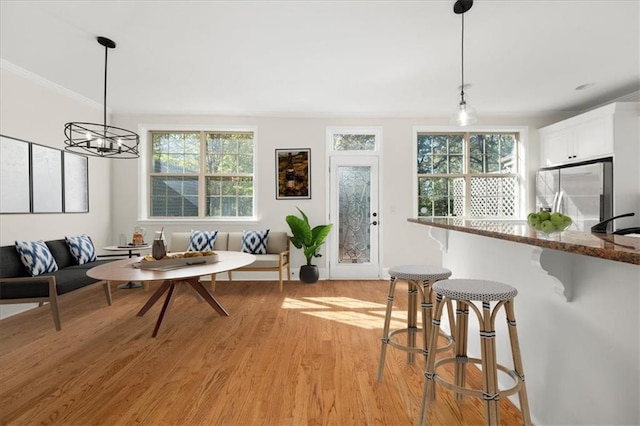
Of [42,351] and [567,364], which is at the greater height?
[567,364]

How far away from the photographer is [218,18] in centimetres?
253

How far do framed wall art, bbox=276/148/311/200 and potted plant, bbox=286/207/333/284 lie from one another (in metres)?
0.40

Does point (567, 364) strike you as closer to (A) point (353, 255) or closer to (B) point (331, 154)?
(A) point (353, 255)

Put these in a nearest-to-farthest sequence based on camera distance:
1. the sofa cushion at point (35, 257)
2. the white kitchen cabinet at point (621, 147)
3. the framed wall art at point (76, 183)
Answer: the sofa cushion at point (35, 257)
the white kitchen cabinet at point (621, 147)
the framed wall art at point (76, 183)

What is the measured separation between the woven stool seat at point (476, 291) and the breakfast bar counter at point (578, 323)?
0.62 ft

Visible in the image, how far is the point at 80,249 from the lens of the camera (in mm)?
3760

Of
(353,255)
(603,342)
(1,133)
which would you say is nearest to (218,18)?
(1,133)

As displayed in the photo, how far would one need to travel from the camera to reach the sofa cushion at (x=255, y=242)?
4.64 m

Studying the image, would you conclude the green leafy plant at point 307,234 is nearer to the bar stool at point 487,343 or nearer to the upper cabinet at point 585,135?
the bar stool at point 487,343

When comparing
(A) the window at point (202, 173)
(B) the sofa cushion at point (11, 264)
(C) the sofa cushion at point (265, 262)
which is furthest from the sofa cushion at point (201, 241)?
(B) the sofa cushion at point (11, 264)

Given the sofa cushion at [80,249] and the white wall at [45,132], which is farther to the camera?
the sofa cushion at [80,249]

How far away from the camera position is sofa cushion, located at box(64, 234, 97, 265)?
3.72 meters

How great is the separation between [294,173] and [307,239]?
1086 millimetres

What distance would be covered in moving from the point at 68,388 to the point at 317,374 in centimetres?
152
